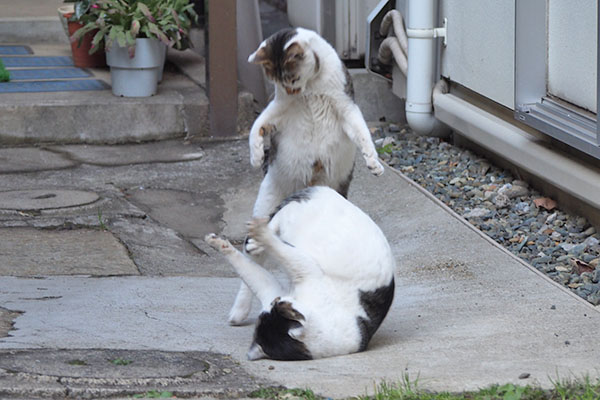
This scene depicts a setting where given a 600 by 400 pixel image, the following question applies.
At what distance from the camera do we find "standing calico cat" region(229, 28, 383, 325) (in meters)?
3.63

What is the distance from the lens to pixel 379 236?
3.61 meters

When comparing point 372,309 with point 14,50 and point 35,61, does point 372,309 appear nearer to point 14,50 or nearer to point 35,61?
point 35,61

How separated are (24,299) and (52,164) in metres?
2.93

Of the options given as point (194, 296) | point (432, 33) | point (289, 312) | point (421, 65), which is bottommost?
point (194, 296)

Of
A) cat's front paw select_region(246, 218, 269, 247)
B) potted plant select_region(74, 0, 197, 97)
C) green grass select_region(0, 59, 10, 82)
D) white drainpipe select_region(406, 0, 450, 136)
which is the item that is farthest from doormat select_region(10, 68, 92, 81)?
cat's front paw select_region(246, 218, 269, 247)

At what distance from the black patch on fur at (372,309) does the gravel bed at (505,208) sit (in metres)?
1.12

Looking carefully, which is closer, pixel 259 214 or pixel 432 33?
pixel 259 214

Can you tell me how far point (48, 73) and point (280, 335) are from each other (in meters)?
5.94

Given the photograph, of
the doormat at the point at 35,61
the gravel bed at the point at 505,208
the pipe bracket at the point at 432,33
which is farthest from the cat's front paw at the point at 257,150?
the doormat at the point at 35,61

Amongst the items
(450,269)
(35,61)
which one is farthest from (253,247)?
(35,61)

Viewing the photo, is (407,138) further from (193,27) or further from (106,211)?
(193,27)

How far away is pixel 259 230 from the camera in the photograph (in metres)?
3.36

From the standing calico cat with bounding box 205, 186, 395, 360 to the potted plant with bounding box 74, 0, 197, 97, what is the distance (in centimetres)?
447

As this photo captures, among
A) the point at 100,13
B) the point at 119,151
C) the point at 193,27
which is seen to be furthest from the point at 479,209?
the point at 193,27
